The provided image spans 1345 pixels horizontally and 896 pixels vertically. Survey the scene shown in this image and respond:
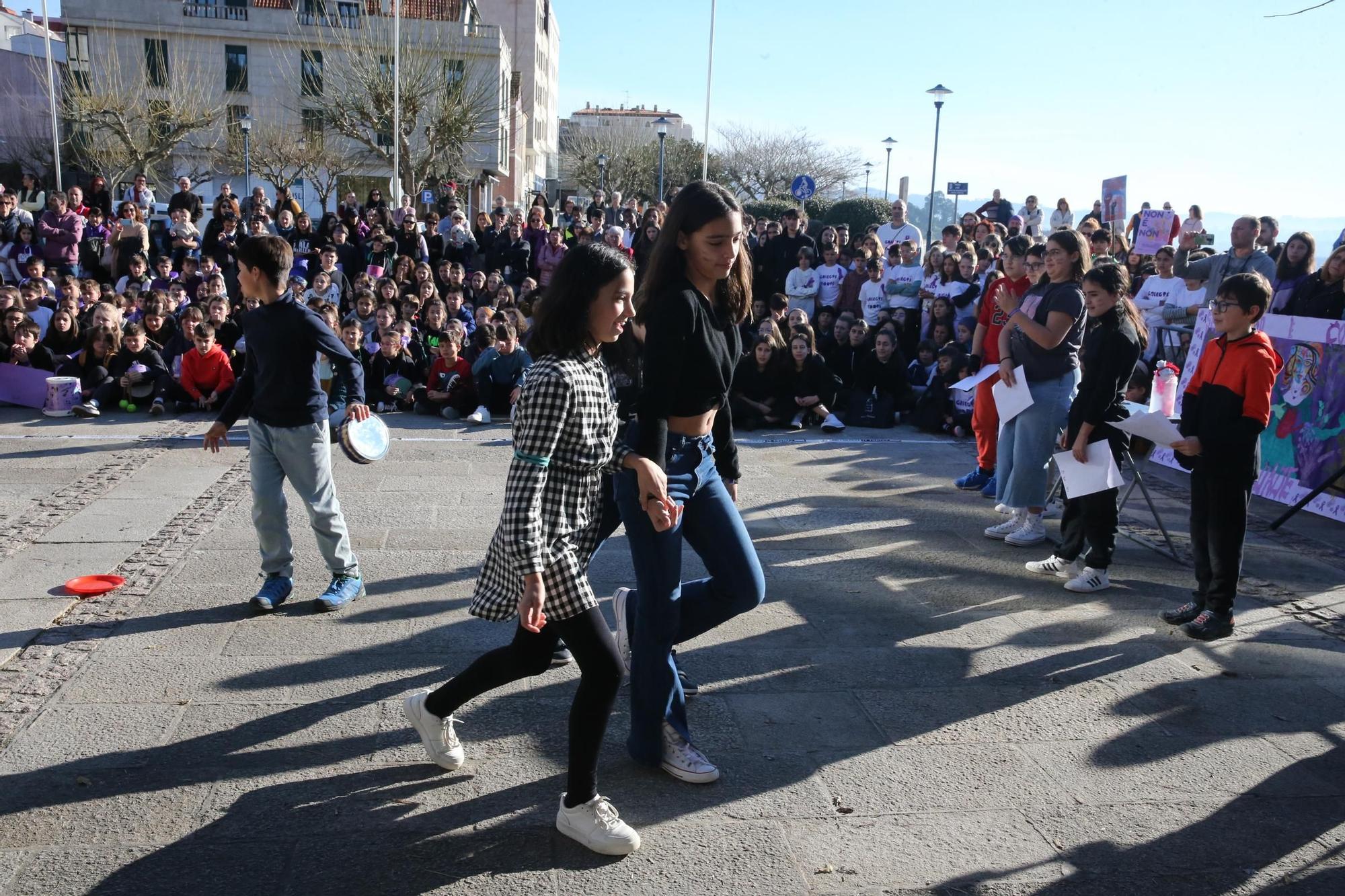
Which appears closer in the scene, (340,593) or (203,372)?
(340,593)

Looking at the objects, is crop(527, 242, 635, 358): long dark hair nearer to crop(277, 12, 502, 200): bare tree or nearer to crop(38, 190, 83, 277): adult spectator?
crop(38, 190, 83, 277): adult spectator

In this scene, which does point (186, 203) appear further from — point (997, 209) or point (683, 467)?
point (683, 467)

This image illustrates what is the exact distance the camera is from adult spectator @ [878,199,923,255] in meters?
14.7

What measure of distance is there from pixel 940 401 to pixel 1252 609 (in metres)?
5.73

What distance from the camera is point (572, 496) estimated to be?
3.07m

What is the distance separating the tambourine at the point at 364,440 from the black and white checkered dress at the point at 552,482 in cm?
218

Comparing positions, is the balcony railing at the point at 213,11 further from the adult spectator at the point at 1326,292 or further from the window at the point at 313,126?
the adult spectator at the point at 1326,292

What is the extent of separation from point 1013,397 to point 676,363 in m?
3.81

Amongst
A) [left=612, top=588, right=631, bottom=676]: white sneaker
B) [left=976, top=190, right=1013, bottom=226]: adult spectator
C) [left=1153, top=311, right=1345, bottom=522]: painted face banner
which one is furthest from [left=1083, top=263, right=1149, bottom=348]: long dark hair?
[left=976, top=190, right=1013, bottom=226]: adult spectator

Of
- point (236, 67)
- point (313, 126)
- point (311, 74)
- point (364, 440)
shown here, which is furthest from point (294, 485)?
point (236, 67)

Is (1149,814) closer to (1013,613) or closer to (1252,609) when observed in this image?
(1013,613)

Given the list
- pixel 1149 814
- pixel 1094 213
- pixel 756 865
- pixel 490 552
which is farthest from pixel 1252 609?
pixel 1094 213

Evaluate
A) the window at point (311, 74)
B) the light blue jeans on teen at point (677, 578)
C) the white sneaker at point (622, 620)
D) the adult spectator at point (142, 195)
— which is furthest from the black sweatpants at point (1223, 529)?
the window at point (311, 74)

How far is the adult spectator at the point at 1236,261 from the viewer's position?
9.64 m
